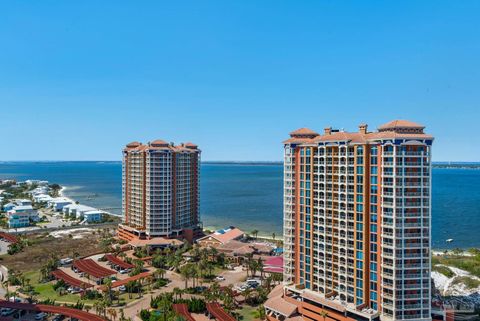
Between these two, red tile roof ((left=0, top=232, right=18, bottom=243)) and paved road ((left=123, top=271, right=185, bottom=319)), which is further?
red tile roof ((left=0, top=232, right=18, bottom=243))

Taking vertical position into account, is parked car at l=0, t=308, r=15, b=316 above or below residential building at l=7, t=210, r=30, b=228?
below

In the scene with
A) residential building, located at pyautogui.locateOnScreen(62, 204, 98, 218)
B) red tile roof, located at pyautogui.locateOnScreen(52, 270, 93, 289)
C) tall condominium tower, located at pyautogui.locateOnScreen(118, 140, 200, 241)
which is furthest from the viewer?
residential building, located at pyautogui.locateOnScreen(62, 204, 98, 218)

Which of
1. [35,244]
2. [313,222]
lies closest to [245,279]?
[313,222]

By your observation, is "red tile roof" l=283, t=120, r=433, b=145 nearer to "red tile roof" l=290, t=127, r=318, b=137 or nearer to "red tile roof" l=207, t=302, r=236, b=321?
"red tile roof" l=290, t=127, r=318, b=137

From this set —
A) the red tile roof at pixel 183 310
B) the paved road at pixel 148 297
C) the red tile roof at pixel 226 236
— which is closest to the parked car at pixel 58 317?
the paved road at pixel 148 297

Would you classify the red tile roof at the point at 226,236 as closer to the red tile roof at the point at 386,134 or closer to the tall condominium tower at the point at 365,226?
the tall condominium tower at the point at 365,226

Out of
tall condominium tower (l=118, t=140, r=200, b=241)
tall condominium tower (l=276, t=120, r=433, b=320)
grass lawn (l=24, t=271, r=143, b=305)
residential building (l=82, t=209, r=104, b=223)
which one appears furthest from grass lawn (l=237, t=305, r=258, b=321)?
residential building (l=82, t=209, r=104, b=223)
